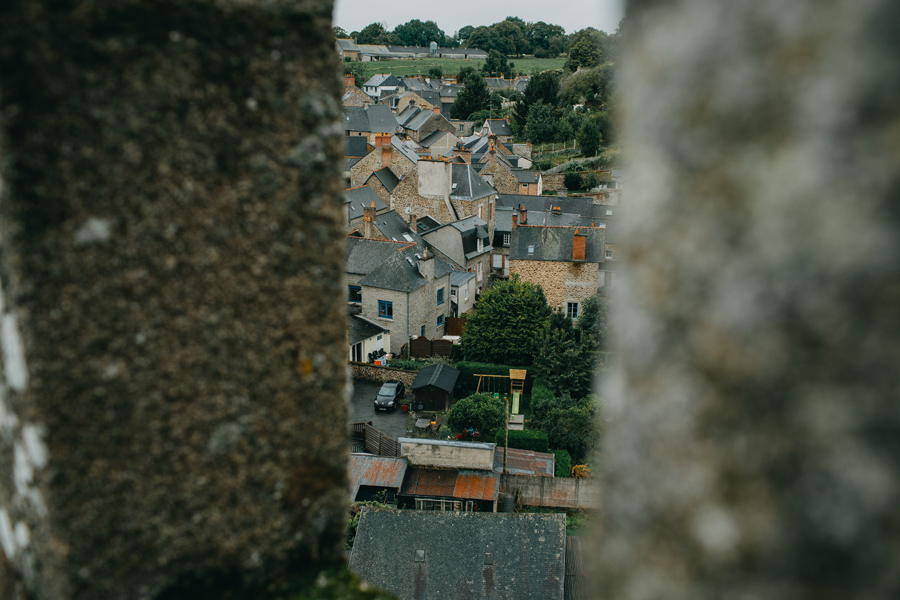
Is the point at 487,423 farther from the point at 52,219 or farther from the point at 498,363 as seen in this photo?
the point at 52,219

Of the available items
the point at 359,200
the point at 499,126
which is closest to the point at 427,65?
the point at 499,126

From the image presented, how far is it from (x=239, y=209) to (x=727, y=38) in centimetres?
140

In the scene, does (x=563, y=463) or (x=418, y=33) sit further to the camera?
(x=418, y=33)

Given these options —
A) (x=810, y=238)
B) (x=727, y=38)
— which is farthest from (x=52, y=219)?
(x=810, y=238)

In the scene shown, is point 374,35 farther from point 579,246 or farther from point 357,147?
point 579,246

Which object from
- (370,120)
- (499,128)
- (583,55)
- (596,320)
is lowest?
(596,320)

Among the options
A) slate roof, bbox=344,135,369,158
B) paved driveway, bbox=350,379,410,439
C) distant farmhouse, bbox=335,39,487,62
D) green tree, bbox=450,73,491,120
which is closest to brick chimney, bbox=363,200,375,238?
paved driveway, bbox=350,379,410,439

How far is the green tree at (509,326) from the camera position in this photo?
2733 cm

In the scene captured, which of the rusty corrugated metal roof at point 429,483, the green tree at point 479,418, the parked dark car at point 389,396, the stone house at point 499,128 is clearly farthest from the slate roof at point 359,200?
the stone house at point 499,128

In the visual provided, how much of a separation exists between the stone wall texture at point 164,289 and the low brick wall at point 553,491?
16.5 meters

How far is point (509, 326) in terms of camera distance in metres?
27.6

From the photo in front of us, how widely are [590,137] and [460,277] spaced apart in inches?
1276

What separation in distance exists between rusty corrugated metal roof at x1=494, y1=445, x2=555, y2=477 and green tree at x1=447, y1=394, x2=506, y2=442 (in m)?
1.14

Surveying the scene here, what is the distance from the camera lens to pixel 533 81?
7119cm
